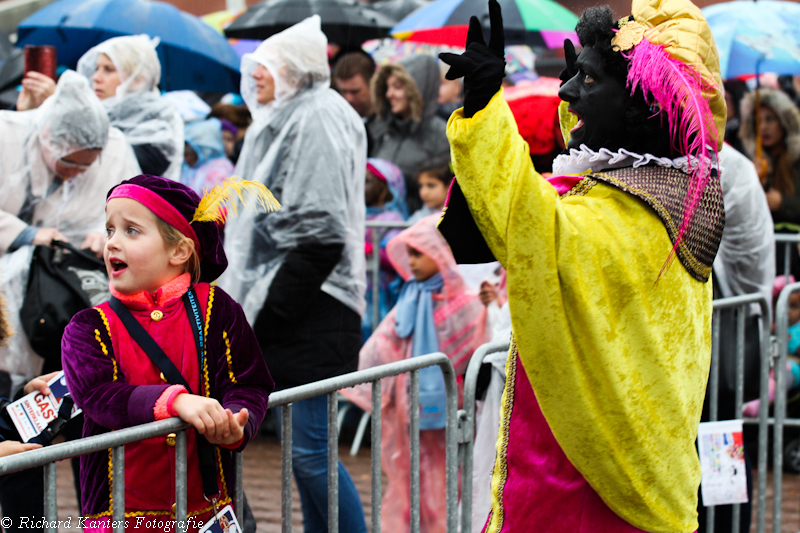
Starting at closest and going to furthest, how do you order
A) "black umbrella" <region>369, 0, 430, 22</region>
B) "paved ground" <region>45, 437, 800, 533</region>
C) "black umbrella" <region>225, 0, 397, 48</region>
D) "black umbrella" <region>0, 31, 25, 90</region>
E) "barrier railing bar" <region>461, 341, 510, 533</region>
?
"barrier railing bar" <region>461, 341, 510, 533</region>
"paved ground" <region>45, 437, 800, 533</region>
"black umbrella" <region>0, 31, 25, 90</region>
"black umbrella" <region>225, 0, 397, 48</region>
"black umbrella" <region>369, 0, 430, 22</region>

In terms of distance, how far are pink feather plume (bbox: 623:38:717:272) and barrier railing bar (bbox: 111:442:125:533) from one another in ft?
3.81

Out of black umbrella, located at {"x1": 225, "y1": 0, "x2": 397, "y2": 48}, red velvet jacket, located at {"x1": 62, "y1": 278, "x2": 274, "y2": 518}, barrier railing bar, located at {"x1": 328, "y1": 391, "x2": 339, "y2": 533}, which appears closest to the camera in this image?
red velvet jacket, located at {"x1": 62, "y1": 278, "x2": 274, "y2": 518}

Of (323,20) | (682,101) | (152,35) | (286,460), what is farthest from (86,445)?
(323,20)

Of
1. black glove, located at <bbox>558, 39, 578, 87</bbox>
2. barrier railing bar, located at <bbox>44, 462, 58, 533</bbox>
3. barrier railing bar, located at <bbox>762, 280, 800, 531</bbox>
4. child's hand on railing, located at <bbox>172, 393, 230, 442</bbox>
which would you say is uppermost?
black glove, located at <bbox>558, 39, 578, 87</bbox>

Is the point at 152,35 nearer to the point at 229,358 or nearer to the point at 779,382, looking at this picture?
the point at 779,382

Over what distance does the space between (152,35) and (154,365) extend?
15.9ft

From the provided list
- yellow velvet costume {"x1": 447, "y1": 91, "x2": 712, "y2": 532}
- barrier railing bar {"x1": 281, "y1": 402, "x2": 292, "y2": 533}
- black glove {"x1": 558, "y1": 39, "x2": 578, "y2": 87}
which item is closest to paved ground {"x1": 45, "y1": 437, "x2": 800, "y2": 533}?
barrier railing bar {"x1": 281, "y1": 402, "x2": 292, "y2": 533}

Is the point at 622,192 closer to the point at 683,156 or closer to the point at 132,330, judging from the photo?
the point at 683,156

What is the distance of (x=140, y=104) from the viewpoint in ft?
14.0

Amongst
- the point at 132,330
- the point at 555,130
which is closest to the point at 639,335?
the point at 132,330

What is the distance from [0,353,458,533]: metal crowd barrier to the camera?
178 centimetres

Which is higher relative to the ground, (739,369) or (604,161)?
(604,161)

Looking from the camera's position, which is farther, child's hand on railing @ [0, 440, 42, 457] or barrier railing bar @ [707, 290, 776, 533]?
barrier railing bar @ [707, 290, 776, 533]

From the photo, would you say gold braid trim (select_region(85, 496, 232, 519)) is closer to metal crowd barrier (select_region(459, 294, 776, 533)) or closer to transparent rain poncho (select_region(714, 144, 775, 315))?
metal crowd barrier (select_region(459, 294, 776, 533))
